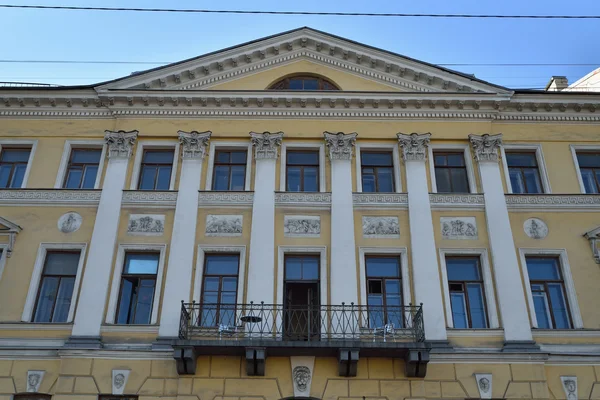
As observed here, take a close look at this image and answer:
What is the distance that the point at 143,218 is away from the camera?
673 inches

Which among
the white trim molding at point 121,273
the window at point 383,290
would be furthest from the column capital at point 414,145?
the white trim molding at point 121,273

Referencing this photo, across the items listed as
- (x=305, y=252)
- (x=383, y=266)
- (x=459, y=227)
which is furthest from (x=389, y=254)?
(x=305, y=252)

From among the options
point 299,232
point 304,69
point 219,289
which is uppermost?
point 304,69

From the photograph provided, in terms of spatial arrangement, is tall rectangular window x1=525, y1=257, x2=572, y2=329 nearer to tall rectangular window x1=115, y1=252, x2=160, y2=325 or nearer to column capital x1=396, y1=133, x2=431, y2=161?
column capital x1=396, y1=133, x2=431, y2=161

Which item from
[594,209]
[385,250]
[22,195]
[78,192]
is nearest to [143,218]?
[78,192]

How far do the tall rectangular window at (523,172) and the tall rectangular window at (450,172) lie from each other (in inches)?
55.9

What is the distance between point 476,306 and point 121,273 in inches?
377

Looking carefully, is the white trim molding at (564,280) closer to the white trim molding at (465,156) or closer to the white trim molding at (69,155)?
the white trim molding at (465,156)

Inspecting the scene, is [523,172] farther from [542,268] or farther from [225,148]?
[225,148]

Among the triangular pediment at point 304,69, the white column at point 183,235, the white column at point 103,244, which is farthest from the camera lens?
the triangular pediment at point 304,69

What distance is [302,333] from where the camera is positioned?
14.9 metres

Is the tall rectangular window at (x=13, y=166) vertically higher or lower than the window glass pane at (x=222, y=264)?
higher

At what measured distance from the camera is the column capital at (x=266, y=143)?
1800 centimetres

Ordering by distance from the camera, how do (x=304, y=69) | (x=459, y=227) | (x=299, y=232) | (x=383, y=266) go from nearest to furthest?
(x=383, y=266) → (x=299, y=232) → (x=459, y=227) → (x=304, y=69)
